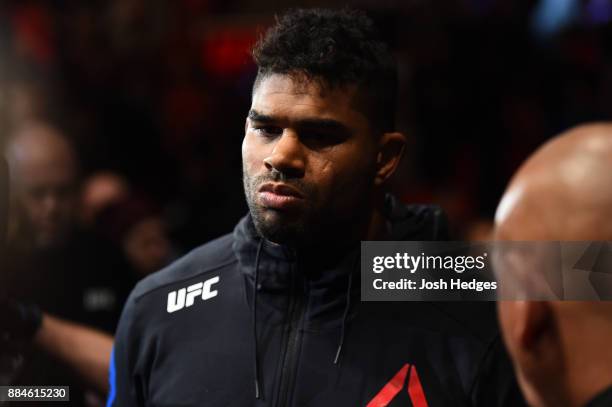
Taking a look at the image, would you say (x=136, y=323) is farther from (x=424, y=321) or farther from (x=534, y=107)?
(x=534, y=107)

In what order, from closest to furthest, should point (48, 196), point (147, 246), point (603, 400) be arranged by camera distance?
1. point (603, 400)
2. point (48, 196)
3. point (147, 246)

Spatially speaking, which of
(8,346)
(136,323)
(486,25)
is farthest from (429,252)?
(486,25)

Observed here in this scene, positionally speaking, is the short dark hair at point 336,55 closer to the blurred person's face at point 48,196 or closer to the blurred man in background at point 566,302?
the blurred man in background at point 566,302

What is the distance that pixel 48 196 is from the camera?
3074 mm

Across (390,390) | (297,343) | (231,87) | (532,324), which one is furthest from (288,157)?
(231,87)

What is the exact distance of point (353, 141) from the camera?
6.04ft

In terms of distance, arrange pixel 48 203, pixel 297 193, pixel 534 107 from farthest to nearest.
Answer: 1. pixel 534 107
2. pixel 48 203
3. pixel 297 193

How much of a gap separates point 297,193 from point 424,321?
0.37m

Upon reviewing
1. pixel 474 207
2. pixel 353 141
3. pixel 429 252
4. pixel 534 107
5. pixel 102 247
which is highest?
pixel 534 107

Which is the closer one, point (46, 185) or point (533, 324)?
point (533, 324)

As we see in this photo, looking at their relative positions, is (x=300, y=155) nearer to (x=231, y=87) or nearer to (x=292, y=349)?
(x=292, y=349)

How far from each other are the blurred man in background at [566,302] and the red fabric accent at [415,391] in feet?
1.68

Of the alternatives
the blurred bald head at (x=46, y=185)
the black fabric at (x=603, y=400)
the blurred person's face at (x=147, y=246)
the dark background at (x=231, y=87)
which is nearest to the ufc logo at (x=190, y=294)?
the black fabric at (x=603, y=400)

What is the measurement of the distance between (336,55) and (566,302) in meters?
0.76
